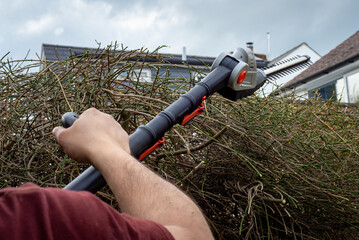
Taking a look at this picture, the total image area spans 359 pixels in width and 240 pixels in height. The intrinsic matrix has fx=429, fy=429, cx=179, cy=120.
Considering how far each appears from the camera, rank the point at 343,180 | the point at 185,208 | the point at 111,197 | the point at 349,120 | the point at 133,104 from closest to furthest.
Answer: the point at 185,208, the point at 111,197, the point at 133,104, the point at 343,180, the point at 349,120

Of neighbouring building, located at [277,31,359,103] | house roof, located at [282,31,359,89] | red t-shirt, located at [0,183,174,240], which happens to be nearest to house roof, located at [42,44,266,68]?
red t-shirt, located at [0,183,174,240]

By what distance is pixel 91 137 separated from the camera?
87 centimetres

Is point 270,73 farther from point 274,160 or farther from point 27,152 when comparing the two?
point 27,152

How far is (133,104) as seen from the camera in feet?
4.71

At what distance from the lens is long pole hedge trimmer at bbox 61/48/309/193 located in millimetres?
910

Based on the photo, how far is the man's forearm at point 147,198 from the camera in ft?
2.62

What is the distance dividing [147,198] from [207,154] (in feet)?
2.04

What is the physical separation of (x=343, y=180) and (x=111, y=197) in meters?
0.85

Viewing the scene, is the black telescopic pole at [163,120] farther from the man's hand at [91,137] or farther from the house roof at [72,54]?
the house roof at [72,54]

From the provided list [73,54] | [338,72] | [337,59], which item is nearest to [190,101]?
[73,54]

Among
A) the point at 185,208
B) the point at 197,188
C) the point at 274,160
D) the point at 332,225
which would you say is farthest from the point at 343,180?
the point at 185,208

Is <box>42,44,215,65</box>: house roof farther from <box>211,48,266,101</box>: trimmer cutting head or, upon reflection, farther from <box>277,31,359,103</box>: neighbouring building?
<box>277,31,359,103</box>: neighbouring building

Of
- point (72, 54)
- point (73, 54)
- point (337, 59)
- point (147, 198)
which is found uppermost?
point (337, 59)

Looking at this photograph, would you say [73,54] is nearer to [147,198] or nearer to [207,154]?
[207,154]
